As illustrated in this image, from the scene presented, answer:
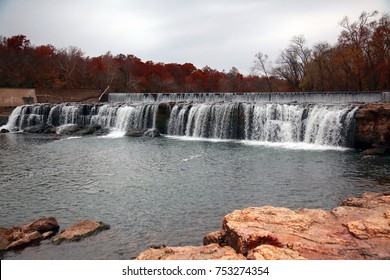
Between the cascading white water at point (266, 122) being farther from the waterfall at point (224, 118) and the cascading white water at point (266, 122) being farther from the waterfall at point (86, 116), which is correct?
the waterfall at point (86, 116)

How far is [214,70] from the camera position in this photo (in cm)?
6919

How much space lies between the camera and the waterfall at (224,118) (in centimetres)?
1759

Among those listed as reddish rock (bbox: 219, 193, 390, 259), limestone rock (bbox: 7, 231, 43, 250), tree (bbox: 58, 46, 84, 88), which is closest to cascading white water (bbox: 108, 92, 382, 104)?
tree (bbox: 58, 46, 84, 88)

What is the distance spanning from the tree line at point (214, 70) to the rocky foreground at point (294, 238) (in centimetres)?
3037

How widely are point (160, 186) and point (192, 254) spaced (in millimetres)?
5963

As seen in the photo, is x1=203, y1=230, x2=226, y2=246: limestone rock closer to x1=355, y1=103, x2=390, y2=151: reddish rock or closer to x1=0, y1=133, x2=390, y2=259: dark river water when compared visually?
x1=0, y1=133, x2=390, y2=259: dark river water

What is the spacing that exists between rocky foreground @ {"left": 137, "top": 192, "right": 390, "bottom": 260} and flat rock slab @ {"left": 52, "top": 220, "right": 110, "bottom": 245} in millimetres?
2639

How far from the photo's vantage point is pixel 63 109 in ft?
89.8

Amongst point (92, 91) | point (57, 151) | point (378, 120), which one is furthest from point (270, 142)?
point (92, 91)

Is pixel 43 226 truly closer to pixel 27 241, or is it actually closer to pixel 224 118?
pixel 27 241

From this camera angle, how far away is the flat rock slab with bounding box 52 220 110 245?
651 cm

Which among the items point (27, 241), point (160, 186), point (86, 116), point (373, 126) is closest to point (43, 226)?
point (27, 241)

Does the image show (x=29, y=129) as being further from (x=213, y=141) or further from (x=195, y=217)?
(x=195, y=217)

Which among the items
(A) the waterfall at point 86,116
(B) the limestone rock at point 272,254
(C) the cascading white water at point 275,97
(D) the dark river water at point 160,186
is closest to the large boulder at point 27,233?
(D) the dark river water at point 160,186
